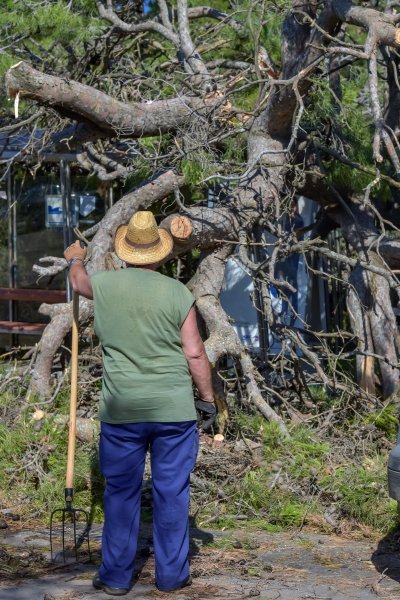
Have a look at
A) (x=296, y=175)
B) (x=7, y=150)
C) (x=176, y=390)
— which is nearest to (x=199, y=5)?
(x=7, y=150)

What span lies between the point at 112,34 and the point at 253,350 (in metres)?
3.75

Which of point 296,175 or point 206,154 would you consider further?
point 296,175

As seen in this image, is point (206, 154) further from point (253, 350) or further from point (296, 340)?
point (253, 350)

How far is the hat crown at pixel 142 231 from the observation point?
5.31m

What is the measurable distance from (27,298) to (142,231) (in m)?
7.40

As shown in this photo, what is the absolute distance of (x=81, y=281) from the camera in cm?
523

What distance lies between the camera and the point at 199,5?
11664mm

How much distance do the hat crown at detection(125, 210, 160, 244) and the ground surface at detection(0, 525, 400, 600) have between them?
1.91 m

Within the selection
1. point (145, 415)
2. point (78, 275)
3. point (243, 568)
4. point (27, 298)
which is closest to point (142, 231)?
point (78, 275)

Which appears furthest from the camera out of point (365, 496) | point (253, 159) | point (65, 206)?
point (65, 206)

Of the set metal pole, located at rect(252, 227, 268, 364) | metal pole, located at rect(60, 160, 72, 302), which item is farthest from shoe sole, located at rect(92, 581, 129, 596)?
metal pole, located at rect(60, 160, 72, 302)

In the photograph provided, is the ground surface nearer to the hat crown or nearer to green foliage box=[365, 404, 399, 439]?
green foliage box=[365, 404, 399, 439]

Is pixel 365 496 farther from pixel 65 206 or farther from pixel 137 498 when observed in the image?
pixel 65 206

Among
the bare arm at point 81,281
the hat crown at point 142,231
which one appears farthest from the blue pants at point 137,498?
the hat crown at point 142,231
